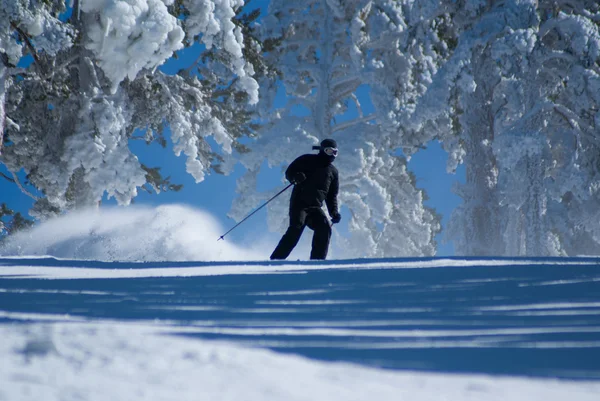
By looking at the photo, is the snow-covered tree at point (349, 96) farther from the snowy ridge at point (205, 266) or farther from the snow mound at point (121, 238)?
the snowy ridge at point (205, 266)

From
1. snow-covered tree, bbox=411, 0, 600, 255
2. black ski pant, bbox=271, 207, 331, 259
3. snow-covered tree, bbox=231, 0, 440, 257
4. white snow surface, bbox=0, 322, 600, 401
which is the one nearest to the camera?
white snow surface, bbox=0, 322, 600, 401

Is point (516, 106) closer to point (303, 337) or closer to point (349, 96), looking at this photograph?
point (349, 96)

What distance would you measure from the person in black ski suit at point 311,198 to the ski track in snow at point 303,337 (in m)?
3.25

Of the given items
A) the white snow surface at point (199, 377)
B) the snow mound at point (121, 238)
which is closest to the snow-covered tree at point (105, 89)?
the snow mound at point (121, 238)


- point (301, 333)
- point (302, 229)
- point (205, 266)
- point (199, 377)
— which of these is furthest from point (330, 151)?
point (199, 377)

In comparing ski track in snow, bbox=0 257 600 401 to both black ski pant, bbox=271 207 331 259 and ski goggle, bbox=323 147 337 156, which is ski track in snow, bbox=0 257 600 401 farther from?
ski goggle, bbox=323 147 337 156

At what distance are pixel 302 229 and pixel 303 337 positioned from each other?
17.4ft

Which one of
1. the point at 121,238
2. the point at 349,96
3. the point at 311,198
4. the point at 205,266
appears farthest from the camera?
the point at 349,96

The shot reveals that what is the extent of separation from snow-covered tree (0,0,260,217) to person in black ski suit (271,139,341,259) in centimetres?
323

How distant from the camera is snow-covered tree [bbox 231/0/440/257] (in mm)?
16547

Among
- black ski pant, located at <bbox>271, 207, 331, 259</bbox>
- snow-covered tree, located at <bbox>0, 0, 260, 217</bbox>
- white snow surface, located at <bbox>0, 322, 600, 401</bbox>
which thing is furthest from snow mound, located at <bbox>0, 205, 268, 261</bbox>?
white snow surface, located at <bbox>0, 322, 600, 401</bbox>

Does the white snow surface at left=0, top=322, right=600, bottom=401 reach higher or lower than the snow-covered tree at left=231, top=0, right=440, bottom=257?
lower

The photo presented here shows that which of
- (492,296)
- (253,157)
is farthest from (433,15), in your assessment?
(492,296)

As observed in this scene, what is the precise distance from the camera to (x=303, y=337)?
8.31 feet
